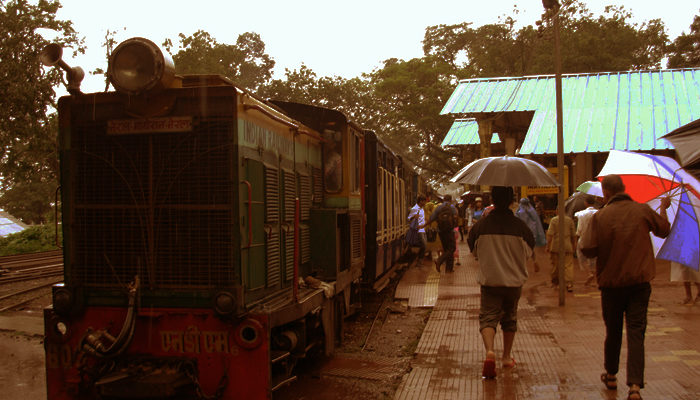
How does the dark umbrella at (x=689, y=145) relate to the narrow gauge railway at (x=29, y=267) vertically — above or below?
above

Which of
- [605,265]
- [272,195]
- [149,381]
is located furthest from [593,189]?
[149,381]

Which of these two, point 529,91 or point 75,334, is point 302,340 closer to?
point 75,334

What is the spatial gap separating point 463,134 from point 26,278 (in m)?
20.5

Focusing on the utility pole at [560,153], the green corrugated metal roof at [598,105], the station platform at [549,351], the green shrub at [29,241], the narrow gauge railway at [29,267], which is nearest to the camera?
the station platform at [549,351]

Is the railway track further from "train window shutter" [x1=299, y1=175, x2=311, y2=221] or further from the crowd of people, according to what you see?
the crowd of people

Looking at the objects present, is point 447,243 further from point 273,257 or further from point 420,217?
point 273,257

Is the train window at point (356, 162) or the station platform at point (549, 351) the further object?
→ the train window at point (356, 162)

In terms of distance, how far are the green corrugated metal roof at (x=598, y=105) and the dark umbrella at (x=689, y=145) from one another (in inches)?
424

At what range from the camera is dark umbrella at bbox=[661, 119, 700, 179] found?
16.4ft

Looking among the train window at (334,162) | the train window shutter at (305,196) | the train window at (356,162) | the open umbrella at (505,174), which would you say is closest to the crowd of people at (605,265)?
the open umbrella at (505,174)

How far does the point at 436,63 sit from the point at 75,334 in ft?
113

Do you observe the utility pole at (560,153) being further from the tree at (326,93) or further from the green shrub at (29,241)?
the tree at (326,93)

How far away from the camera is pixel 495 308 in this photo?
572 centimetres

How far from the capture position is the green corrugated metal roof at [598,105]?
16.1 metres
